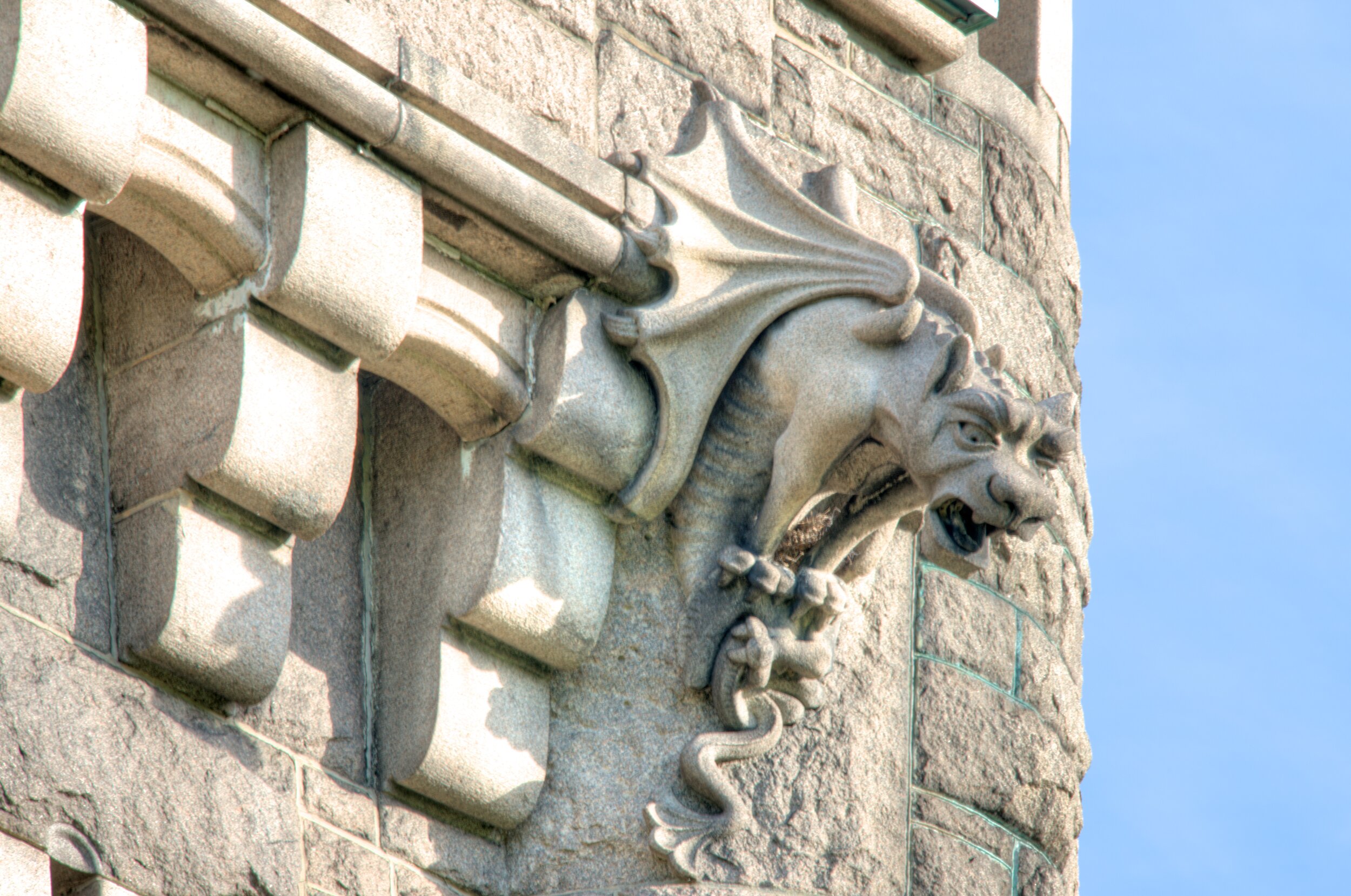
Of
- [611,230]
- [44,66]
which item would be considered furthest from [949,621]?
[44,66]

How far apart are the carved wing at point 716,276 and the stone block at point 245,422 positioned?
558mm

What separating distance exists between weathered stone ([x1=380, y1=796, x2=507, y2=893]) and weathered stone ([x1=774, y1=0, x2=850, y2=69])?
1.74 metres

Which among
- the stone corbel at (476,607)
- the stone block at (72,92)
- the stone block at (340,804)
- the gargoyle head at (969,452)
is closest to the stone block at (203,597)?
the stone block at (340,804)

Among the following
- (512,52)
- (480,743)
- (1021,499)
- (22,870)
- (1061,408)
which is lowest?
(22,870)

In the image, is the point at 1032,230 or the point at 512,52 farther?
the point at 1032,230

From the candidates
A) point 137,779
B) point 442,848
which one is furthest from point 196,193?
point 442,848

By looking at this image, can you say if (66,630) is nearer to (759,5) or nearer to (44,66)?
(44,66)

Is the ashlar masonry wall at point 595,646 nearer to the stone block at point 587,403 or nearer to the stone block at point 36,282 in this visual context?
the stone block at point 587,403

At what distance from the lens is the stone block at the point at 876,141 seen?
15.2ft

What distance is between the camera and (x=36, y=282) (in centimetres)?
335

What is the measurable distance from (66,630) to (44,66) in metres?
0.78

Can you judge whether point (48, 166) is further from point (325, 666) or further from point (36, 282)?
point (325, 666)

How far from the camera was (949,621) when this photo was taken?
446cm

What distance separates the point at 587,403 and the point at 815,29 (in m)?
1.18
